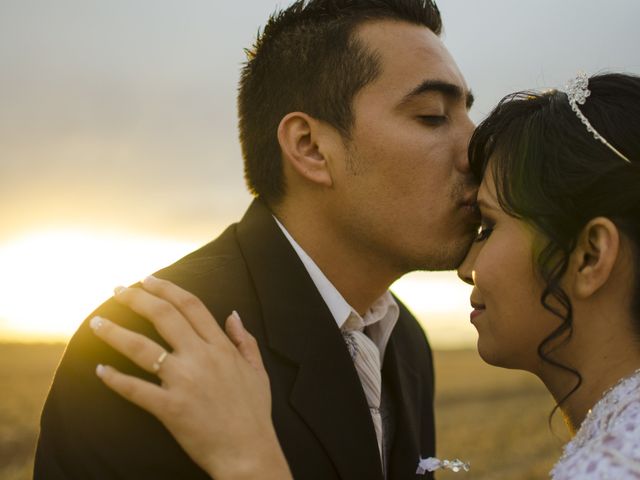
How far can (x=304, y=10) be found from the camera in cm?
443

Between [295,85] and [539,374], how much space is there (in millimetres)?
1991

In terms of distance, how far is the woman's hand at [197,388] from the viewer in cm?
273

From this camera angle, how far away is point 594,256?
10.0 feet

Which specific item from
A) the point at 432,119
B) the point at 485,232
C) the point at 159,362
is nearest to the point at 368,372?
the point at 485,232

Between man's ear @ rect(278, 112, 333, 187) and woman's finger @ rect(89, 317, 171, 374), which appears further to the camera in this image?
man's ear @ rect(278, 112, 333, 187)

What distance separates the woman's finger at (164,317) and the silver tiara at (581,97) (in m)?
1.74

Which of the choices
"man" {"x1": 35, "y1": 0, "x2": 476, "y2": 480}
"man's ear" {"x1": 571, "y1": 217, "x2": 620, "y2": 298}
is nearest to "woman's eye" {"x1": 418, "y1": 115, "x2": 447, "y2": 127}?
"man" {"x1": 35, "y1": 0, "x2": 476, "y2": 480}

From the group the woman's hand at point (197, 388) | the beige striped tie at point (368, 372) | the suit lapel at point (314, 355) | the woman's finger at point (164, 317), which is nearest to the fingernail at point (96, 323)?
the woman's hand at point (197, 388)

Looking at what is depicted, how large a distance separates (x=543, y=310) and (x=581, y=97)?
0.90 metres

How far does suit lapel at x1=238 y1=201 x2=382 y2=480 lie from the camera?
11.0 feet

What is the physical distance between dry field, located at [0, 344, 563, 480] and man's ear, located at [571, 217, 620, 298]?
715 centimetres

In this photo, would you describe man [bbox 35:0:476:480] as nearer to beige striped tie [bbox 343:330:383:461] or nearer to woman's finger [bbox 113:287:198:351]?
beige striped tie [bbox 343:330:383:461]

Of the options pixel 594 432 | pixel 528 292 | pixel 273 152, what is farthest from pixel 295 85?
pixel 594 432

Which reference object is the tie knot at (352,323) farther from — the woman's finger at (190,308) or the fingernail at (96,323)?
the fingernail at (96,323)
